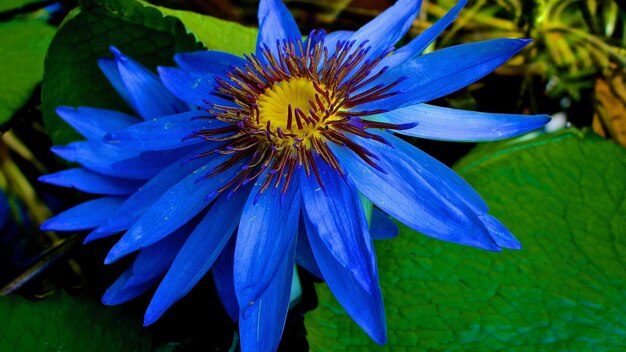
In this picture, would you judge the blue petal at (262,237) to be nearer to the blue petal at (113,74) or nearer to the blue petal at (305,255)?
the blue petal at (305,255)

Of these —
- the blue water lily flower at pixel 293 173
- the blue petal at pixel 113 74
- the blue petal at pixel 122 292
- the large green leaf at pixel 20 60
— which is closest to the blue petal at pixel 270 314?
the blue water lily flower at pixel 293 173

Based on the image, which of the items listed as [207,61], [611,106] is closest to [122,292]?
[207,61]

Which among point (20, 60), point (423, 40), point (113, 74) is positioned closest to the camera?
point (423, 40)

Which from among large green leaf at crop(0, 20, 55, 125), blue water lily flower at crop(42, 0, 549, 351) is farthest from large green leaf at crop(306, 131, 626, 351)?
large green leaf at crop(0, 20, 55, 125)

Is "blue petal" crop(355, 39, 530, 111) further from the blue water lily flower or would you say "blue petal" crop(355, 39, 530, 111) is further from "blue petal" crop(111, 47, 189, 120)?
"blue petal" crop(111, 47, 189, 120)

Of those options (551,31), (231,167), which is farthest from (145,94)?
(551,31)

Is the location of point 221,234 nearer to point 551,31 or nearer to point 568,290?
point 568,290

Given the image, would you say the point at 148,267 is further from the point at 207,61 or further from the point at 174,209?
the point at 207,61
